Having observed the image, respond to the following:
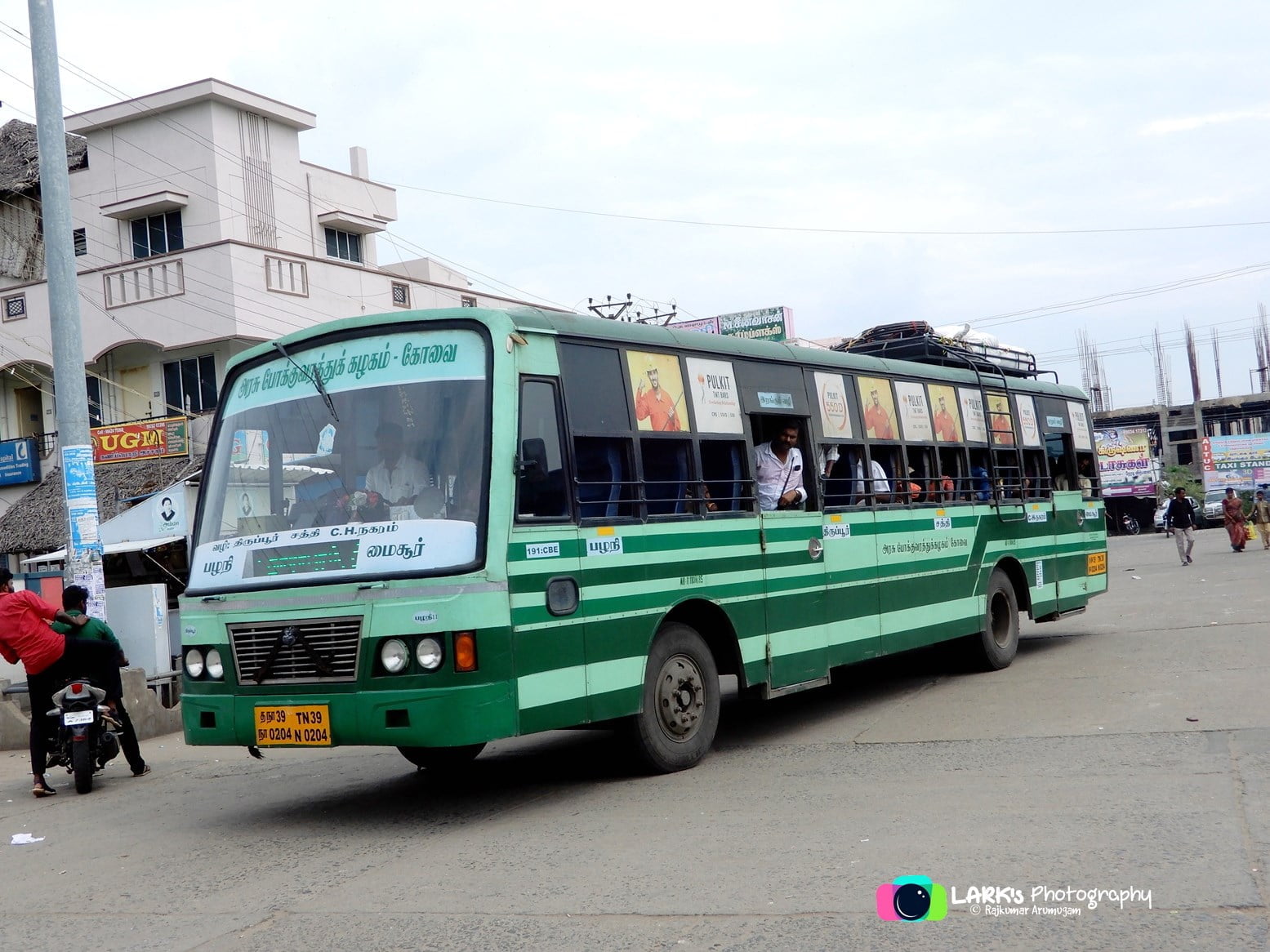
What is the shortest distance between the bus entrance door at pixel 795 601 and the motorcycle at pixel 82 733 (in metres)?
5.00

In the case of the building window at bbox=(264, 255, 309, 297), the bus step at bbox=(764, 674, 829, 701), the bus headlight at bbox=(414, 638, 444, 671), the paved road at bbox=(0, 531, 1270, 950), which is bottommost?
the paved road at bbox=(0, 531, 1270, 950)

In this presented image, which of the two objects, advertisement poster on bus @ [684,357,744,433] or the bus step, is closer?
advertisement poster on bus @ [684,357,744,433]

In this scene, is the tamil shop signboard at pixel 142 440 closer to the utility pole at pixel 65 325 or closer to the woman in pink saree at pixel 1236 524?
the utility pole at pixel 65 325

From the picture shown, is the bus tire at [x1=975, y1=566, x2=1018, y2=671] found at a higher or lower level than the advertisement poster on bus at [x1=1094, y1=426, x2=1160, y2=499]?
lower

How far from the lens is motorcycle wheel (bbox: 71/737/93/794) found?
392 inches

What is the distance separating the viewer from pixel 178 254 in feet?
90.1

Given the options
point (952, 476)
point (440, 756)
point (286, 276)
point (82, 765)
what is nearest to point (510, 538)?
point (440, 756)

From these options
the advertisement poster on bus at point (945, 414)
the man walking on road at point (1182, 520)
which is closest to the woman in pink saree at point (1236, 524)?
the man walking on road at point (1182, 520)

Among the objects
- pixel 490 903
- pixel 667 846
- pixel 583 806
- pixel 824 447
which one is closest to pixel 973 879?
pixel 667 846

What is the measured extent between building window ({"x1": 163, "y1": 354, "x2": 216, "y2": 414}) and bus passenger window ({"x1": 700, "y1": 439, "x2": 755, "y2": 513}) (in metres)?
20.2

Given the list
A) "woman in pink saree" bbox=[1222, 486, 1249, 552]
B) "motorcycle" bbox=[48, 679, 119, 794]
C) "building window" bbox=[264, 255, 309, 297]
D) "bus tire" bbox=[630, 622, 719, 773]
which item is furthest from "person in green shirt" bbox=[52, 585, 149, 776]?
"woman in pink saree" bbox=[1222, 486, 1249, 552]

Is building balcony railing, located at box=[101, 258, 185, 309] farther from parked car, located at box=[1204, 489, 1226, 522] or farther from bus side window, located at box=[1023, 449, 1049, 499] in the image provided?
parked car, located at box=[1204, 489, 1226, 522]

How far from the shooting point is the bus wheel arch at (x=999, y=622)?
42.6 feet

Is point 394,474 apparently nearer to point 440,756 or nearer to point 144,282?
point 440,756
